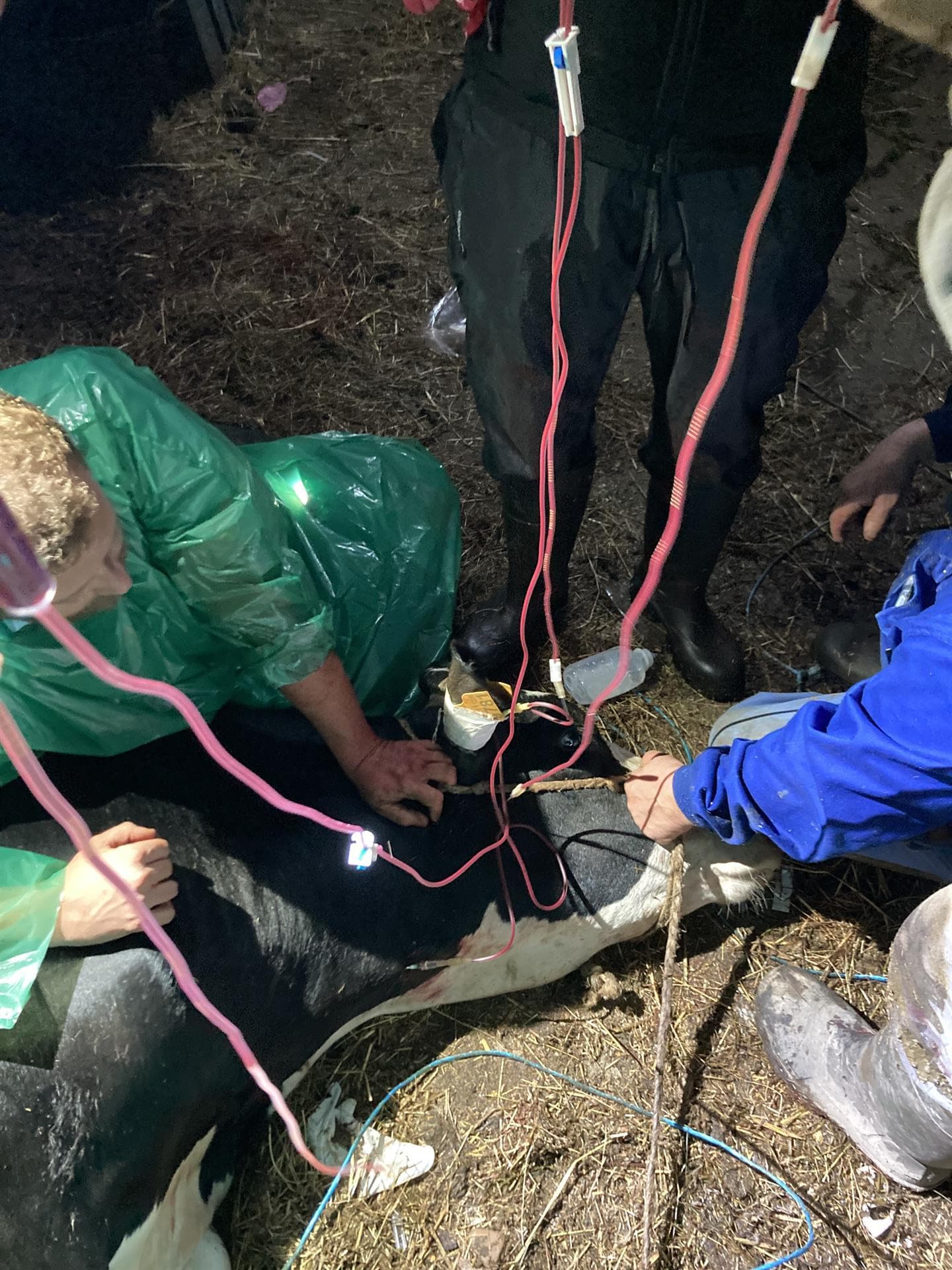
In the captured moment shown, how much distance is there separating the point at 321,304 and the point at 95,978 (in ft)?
7.38

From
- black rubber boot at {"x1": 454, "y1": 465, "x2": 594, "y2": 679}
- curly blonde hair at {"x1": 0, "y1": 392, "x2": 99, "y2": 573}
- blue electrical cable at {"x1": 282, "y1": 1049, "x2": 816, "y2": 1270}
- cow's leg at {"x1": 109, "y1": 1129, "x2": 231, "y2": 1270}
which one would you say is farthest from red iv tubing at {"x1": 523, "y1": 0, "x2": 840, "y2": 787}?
cow's leg at {"x1": 109, "y1": 1129, "x2": 231, "y2": 1270}

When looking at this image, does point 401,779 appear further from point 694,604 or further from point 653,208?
point 653,208

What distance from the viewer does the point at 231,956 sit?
1.46m

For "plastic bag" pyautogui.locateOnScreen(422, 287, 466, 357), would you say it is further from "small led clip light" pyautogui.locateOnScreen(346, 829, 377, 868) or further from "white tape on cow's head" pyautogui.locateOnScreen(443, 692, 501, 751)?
"small led clip light" pyautogui.locateOnScreen(346, 829, 377, 868)

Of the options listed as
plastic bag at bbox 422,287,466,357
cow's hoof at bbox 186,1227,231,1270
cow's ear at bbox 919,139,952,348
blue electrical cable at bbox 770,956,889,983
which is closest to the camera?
cow's ear at bbox 919,139,952,348

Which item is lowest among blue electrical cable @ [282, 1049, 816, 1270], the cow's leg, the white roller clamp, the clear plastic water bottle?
blue electrical cable @ [282, 1049, 816, 1270]

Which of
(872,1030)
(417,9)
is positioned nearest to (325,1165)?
(872,1030)

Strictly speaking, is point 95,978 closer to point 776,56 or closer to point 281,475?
point 281,475

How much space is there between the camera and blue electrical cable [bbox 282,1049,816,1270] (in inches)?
64.2

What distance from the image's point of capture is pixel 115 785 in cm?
154

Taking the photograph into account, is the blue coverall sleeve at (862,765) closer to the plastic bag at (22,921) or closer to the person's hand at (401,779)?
the person's hand at (401,779)

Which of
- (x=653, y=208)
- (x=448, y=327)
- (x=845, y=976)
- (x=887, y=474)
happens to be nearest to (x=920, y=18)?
(x=653, y=208)

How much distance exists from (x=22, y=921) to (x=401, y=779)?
2.16 feet

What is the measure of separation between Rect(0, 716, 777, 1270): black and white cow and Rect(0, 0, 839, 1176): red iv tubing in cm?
5
